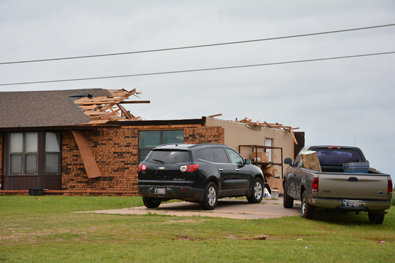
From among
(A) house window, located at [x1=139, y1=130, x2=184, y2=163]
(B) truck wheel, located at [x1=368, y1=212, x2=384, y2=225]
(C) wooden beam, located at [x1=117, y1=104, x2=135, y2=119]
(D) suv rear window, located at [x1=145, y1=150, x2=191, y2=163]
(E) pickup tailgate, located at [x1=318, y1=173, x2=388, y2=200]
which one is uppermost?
(C) wooden beam, located at [x1=117, y1=104, x2=135, y2=119]

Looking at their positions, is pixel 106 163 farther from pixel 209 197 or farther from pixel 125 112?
pixel 209 197

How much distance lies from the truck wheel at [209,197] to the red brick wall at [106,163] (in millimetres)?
7743

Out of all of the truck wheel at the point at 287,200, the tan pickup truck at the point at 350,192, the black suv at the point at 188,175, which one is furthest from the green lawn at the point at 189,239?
the truck wheel at the point at 287,200

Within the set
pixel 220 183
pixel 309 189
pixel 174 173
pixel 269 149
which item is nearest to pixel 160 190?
pixel 174 173

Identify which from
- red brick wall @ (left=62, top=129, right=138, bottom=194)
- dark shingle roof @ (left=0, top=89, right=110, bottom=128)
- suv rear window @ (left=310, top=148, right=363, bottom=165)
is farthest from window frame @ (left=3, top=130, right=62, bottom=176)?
suv rear window @ (left=310, top=148, right=363, bottom=165)

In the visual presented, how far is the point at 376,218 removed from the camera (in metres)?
11.3

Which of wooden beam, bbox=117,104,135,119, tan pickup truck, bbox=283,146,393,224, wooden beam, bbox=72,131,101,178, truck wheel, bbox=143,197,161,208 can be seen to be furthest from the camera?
wooden beam, bbox=117,104,135,119

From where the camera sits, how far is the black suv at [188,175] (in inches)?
512

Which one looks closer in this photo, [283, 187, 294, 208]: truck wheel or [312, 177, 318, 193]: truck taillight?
[312, 177, 318, 193]: truck taillight

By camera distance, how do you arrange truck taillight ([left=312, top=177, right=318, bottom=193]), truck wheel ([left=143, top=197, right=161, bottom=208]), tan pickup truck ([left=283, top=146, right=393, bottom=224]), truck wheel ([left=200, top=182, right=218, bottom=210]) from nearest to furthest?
1. tan pickup truck ([left=283, top=146, right=393, bottom=224])
2. truck taillight ([left=312, top=177, right=318, bottom=193])
3. truck wheel ([left=200, top=182, right=218, bottom=210])
4. truck wheel ([left=143, top=197, right=161, bottom=208])

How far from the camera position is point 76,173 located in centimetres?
2236

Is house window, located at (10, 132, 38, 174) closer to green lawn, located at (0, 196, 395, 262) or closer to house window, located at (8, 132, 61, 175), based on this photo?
house window, located at (8, 132, 61, 175)

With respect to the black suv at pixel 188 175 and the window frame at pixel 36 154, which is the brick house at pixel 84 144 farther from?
the black suv at pixel 188 175

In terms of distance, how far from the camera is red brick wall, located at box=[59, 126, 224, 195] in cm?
2166
